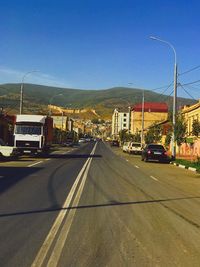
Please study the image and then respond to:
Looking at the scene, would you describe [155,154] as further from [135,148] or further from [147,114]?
[147,114]

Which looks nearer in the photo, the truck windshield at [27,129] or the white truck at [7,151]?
the white truck at [7,151]

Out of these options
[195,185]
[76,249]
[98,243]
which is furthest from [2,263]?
[195,185]

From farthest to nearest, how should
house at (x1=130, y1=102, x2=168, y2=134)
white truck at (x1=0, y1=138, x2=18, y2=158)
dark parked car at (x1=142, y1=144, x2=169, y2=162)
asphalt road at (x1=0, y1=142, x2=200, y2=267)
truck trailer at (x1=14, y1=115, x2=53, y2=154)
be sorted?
house at (x1=130, y1=102, x2=168, y2=134), dark parked car at (x1=142, y1=144, x2=169, y2=162), truck trailer at (x1=14, y1=115, x2=53, y2=154), white truck at (x1=0, y1=138, x2=18, y2=158), asphalt road at (x1=0, y1=142, x2=200, y2=267)

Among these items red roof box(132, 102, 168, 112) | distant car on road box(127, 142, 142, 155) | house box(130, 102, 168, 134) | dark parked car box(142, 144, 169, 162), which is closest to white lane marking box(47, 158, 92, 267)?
dark parked car box(142, 144, 169, 162)

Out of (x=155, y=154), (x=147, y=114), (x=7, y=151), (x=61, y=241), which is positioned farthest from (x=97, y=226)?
(x=147, y=114)

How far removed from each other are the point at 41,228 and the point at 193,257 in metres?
3.11

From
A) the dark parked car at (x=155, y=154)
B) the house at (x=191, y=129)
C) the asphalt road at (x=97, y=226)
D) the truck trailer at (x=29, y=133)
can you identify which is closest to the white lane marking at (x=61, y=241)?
the asphalt road at (x=97, y=226)

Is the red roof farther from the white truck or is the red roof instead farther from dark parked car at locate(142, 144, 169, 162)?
the white truck

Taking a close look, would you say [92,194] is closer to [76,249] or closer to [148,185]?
[148,185]

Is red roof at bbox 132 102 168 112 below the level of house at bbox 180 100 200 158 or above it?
above

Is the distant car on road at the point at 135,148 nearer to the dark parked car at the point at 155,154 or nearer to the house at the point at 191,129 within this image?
the house at the point at 191,129

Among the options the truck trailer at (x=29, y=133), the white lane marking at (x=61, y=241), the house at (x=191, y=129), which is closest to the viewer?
the white lane marking at (x=61, y=241)

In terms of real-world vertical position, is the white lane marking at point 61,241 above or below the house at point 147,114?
below

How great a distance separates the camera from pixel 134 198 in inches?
580
